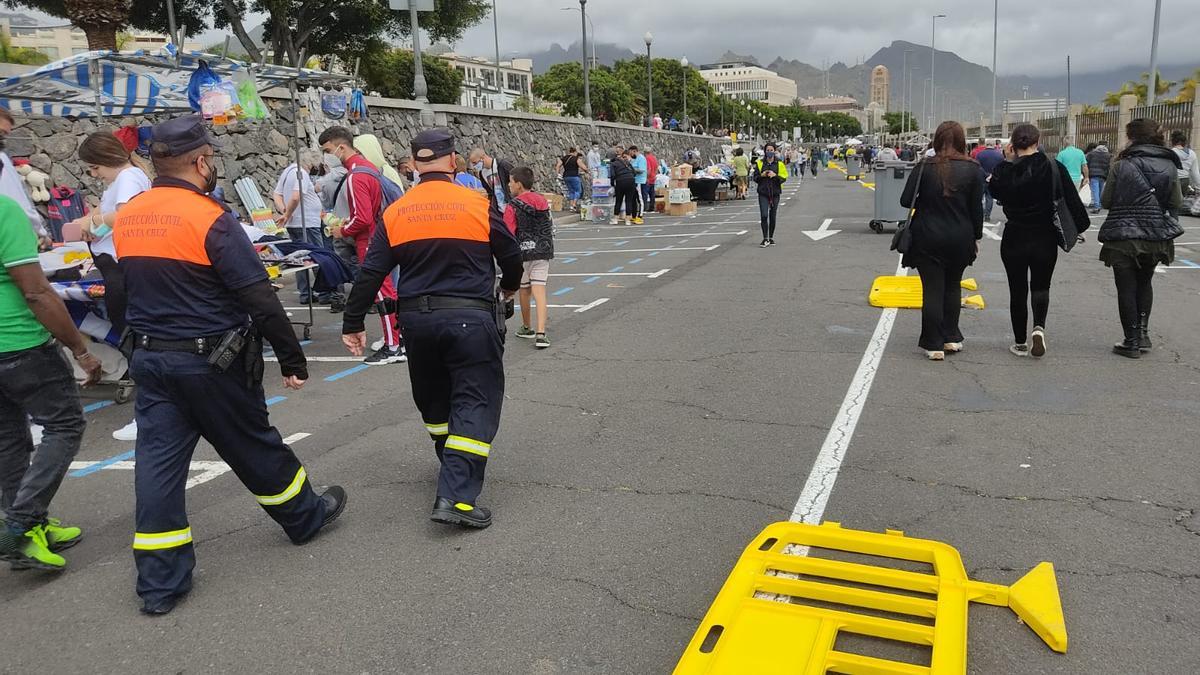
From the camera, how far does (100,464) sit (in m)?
5.49

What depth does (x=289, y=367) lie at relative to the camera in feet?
12.3

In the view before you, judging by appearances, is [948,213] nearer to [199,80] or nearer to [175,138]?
[175,138]

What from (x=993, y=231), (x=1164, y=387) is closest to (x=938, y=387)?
(x=1164, y=387)

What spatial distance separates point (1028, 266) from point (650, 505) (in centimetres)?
458

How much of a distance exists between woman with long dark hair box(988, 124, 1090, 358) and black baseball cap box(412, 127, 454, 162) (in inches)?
187

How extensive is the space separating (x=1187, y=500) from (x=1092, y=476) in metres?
0.44

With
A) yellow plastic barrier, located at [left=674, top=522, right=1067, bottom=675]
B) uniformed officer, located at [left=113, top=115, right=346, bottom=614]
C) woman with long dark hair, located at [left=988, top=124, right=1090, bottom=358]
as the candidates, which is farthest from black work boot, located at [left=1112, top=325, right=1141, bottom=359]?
uniformed officer, located at [left=113, top=115, right=346, bottom=614]

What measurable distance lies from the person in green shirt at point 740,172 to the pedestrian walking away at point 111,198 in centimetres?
2443

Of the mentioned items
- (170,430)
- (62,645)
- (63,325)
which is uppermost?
(63,325)

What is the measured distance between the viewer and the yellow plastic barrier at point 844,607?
2852 millimetres

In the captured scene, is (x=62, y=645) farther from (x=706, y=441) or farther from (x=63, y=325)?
(x=706, y=441)

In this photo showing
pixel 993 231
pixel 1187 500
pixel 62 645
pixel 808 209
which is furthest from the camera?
pixel 808 209

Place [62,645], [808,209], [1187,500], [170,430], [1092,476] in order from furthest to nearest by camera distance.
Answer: [808,209], [1092,476], [1187,500], [170,430], [62,645]

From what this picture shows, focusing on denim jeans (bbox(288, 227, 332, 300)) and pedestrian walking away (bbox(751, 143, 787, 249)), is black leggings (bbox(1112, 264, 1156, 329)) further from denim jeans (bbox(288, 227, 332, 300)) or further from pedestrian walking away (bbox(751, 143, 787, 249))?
denim jeans (bbox(288, 227, 332, 300))
